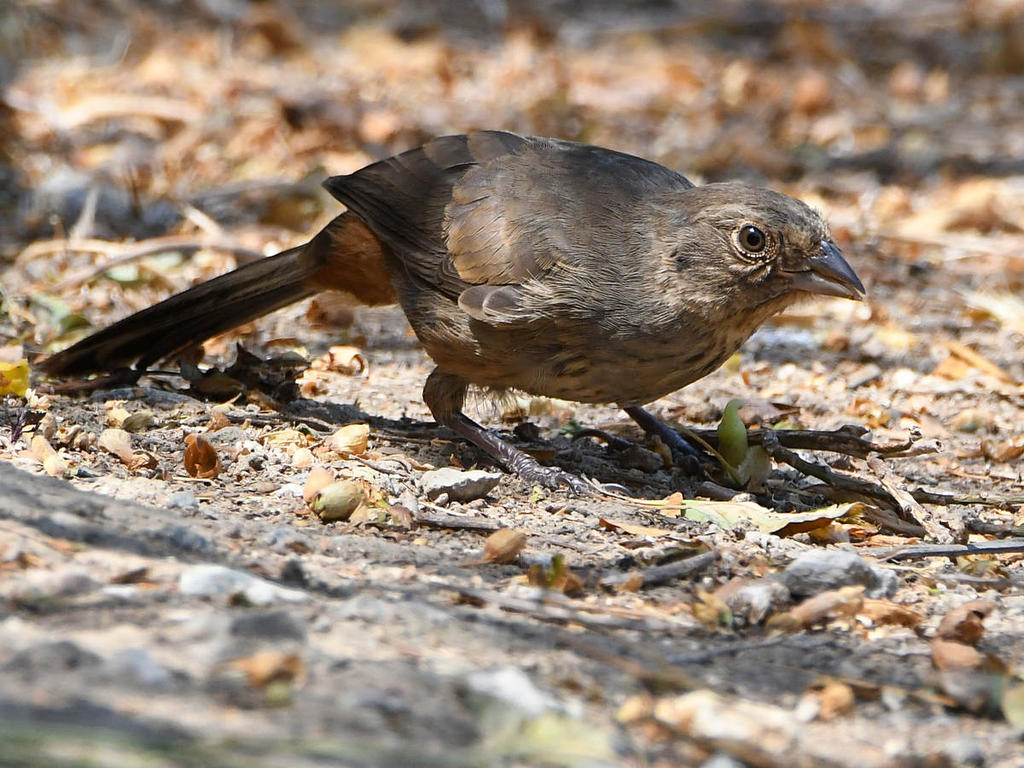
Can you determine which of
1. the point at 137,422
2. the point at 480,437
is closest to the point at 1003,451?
the point at 480,437

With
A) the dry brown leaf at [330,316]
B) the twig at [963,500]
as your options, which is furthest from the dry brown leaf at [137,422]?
the twig at [963,500]

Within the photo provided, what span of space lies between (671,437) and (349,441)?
123 cm

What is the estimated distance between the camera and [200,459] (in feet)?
13.3

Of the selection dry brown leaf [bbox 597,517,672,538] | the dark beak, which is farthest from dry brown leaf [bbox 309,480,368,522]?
the dark beak

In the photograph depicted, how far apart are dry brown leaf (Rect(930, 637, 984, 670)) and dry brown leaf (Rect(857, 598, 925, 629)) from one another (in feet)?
0.60

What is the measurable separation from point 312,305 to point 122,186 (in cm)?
202

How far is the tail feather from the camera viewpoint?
5051mm

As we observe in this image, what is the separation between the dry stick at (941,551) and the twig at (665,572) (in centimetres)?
56

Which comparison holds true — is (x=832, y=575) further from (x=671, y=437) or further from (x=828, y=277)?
(x=671, y=437)

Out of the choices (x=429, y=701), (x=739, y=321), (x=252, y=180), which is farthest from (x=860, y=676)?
(x=252, y=180)

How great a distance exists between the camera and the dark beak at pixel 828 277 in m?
4.37

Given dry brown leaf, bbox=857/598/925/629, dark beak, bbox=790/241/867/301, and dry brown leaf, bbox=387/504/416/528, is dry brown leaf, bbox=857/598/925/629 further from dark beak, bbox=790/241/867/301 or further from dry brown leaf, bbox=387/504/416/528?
dark beak, bbox=790/241/867/301

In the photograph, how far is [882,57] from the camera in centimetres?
1080

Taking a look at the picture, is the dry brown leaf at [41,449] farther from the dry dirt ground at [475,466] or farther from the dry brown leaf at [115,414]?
the dry brown leaf at [115,414]
